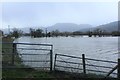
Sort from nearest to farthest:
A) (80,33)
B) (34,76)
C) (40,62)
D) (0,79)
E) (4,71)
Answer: (0,79), (34,76), (4,71), (40,62), (80,33)

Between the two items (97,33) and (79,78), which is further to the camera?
(97,33)

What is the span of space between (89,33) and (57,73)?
165m

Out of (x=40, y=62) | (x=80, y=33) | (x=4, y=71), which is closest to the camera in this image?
(x=4, y=71)

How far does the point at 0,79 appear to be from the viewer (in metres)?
10.4

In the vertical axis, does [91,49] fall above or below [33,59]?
below

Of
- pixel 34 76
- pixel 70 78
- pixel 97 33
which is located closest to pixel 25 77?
pixel 34 76

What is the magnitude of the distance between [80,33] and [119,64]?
17318 centimetres

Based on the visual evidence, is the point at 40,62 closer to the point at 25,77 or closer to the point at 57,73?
the point at 57,73

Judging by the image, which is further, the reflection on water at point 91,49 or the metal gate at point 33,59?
the reflection on water at point 91,49

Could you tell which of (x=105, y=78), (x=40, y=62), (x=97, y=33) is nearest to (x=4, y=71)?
(x=40, y=62)

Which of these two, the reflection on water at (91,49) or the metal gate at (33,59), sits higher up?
the metal gate at (33,59)

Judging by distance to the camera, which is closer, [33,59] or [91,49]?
[33,59]

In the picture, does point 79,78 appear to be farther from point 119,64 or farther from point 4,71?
point 4,71

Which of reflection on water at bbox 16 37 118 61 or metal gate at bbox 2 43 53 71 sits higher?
metal gate at bbox 2 43 53 71
